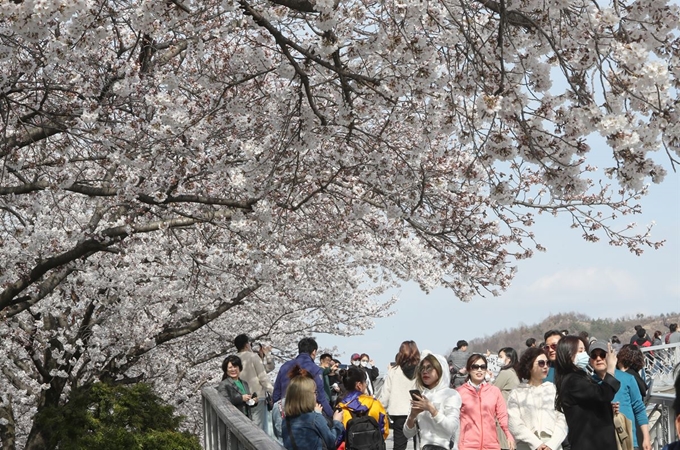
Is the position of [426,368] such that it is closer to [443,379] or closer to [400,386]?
[443,379]

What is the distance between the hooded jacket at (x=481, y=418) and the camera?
7.39 meters

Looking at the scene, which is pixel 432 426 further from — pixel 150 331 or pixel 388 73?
pixel 150 331

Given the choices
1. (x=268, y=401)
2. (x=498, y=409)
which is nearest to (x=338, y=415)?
(x=498, y=409)

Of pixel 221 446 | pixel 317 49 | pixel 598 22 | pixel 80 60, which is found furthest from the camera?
pixel 80 60

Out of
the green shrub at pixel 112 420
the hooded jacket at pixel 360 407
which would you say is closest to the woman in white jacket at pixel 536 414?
the hooded jacket at pixel 360 407

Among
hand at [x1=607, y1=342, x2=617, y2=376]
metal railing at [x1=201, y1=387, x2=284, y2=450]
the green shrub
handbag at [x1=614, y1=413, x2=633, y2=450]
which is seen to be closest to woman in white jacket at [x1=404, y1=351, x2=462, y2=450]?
hand at [x1=607, y1=342, x2=617, y2=376]

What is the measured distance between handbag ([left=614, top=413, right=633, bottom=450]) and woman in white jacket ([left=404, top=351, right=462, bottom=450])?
1.70 m

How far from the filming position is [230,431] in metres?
5.70

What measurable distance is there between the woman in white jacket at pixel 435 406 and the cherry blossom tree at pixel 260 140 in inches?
61.7

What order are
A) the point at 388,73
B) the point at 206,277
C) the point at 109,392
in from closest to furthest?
the point at 388,73 < the point at 109,392 < the point at 206,277

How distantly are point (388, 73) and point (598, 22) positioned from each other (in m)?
2.79

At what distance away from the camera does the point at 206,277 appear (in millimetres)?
14750

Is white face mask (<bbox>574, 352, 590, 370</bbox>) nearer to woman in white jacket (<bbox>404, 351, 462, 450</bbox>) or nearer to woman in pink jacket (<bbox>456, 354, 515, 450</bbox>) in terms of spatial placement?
woman in pink jacket (<bbox>456, 354, 515, 450</bbox>)

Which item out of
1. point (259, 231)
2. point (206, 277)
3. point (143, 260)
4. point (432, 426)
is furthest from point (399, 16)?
point (143, 260)
